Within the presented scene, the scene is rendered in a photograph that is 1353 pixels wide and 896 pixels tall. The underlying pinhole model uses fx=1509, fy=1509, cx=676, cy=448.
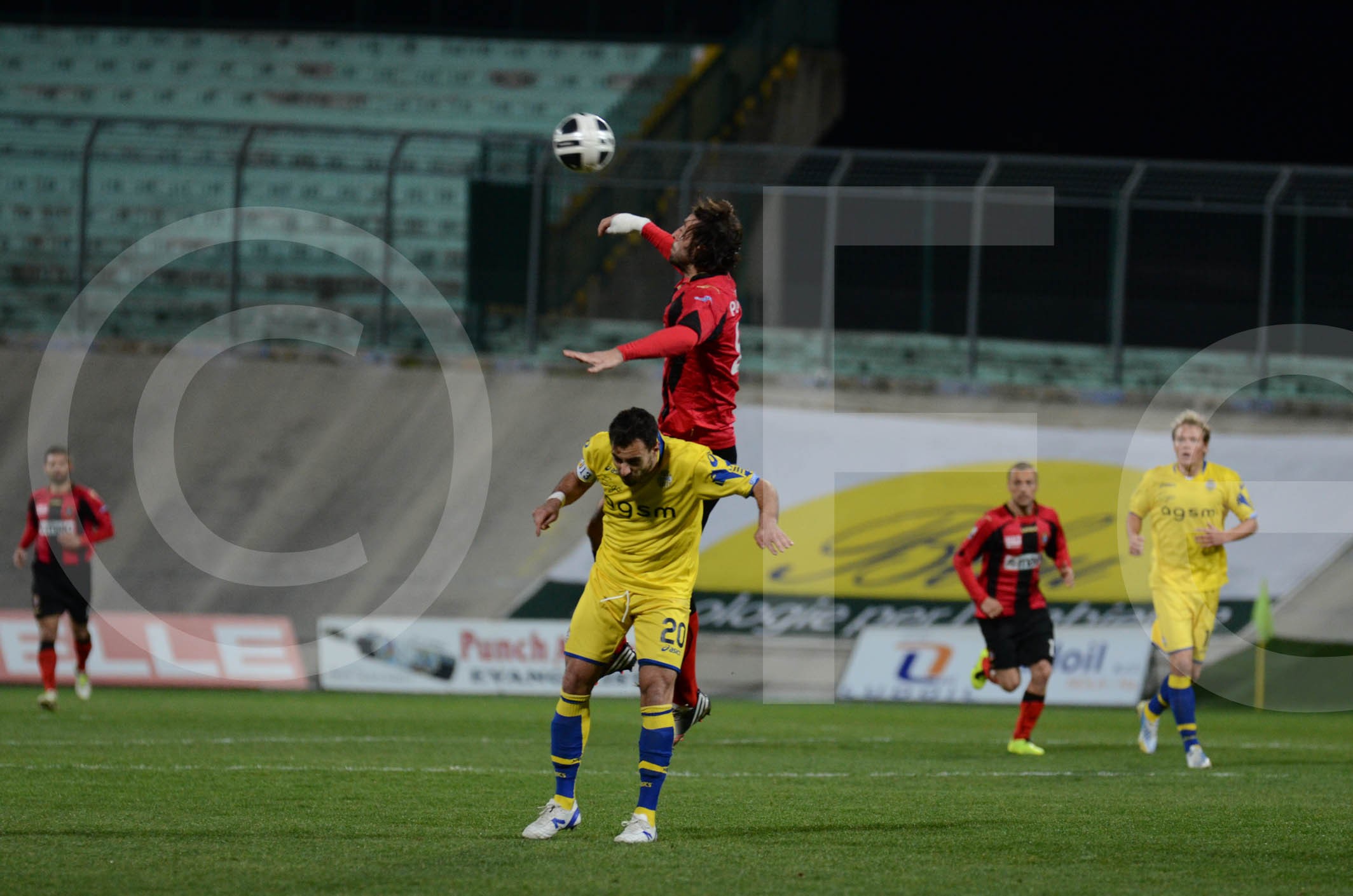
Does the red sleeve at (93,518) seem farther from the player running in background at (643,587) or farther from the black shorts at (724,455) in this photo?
the player running in background at (643,587)

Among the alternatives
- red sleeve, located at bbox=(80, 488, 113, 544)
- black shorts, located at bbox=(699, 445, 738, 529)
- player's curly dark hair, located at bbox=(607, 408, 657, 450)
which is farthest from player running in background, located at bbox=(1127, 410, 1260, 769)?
red sleeve, located at bbox=(80, 488, 113, 544)

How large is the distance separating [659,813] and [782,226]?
1335 cm

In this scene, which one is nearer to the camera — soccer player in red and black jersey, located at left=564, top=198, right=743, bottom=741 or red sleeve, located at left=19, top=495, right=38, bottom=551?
soccer player in red and black jersey, located at left=564, top=198, right=743, bottom=741

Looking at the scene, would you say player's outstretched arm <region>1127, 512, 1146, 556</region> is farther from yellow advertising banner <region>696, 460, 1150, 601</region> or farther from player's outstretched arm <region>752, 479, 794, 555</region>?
yellow advertising banner <region>696, 460, 1150, 601</region>

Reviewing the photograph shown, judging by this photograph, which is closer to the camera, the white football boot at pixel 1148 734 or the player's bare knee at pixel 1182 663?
the player's bare knee at pixel 1182 663

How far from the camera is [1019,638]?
12.6 metres

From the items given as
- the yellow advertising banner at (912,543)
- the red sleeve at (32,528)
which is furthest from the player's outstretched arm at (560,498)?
the yellow advertising banner at (912,543)

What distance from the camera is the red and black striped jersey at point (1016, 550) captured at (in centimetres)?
1268

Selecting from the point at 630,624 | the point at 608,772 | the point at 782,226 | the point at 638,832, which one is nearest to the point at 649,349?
the point at 630,624

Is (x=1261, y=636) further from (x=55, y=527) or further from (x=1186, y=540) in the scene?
(x=55, y=527)

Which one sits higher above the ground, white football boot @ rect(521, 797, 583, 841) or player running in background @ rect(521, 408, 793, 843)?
player running in background @ rect(521, 408, 793, 843)

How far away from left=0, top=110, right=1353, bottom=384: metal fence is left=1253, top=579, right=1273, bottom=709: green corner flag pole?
11.9 feet

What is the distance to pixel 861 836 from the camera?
720cm

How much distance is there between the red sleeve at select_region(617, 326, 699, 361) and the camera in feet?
21.7
